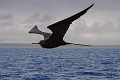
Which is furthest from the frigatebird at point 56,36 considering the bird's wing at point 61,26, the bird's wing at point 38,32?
the bird's wing at point 38,32

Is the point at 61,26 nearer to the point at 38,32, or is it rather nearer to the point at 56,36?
the point at 56,36

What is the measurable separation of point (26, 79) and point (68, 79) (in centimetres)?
704

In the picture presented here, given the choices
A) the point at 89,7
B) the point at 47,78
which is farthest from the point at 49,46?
the point at 47,78

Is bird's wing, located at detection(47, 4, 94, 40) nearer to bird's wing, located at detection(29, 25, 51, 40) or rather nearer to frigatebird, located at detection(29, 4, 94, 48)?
frigatebird, located at detection(29, 4, 94, 48)

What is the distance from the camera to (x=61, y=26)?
1391cm

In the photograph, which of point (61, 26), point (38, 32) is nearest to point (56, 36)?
point (61, 26)

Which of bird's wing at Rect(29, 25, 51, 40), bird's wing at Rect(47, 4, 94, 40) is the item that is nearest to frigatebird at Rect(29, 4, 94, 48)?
bird's wing at Rect(47, 4, 94, 40)

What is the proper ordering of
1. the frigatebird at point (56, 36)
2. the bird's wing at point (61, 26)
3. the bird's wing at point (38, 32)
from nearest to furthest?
the bird's wing at point (61, 26)
the frigatebird at point (56, 36)
the bird's wing at point (38, 32)

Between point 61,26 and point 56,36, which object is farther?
point 56,36

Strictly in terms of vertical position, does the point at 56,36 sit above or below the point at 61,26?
below

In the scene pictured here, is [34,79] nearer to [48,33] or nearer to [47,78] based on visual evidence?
[47,78]

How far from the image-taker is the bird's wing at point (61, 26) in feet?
42.1

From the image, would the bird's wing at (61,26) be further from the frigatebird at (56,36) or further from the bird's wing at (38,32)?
the bird's wing at (38,32)

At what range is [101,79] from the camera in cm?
5600
